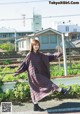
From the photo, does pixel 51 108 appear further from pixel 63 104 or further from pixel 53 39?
pixel 53 39

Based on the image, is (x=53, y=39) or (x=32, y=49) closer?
(x=32, y=49)

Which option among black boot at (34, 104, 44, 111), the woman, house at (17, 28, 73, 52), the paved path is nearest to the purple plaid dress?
the woman

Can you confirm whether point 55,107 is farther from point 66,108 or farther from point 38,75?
point 38,75

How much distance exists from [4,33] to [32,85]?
67810mm

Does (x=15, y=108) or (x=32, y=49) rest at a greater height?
(x=32, y=49)

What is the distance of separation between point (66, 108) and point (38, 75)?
91 centimetres

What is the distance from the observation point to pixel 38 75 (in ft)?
24.2

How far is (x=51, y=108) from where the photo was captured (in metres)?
7.42

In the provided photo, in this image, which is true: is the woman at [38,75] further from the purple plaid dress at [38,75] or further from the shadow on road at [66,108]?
the shadow on road at [66,108]

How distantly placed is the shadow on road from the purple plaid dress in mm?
372

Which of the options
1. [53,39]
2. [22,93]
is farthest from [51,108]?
[53,39]

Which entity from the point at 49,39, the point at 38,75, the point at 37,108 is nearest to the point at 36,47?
the point at 38,75

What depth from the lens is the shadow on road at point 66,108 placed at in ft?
23.6

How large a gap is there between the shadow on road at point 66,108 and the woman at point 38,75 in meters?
0.27
